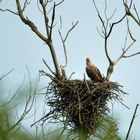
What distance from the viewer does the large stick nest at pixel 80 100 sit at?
25.7 ft

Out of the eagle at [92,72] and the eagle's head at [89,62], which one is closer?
the eagle at [92,72]

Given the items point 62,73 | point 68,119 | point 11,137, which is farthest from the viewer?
point 62,73

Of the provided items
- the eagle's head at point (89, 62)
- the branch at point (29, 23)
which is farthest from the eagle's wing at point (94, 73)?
the branch at point (29, 23)

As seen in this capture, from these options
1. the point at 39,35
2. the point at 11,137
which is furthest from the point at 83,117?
the point at 11,137

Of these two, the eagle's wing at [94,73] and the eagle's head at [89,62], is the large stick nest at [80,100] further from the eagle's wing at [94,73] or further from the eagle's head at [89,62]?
the eagle's head at [89,62]

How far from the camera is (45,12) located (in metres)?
8.47

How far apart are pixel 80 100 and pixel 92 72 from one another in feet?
7.03

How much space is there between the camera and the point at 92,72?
10031 mm

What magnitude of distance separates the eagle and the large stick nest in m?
0.57

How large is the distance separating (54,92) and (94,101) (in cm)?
65

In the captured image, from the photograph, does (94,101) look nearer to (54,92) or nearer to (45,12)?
(54,92)

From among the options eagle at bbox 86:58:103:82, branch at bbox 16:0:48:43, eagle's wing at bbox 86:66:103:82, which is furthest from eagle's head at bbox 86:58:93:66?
branch at bbox 16:0:48:43

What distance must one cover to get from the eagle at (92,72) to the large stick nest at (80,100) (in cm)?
57

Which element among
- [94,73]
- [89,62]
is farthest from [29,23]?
[89,62]
